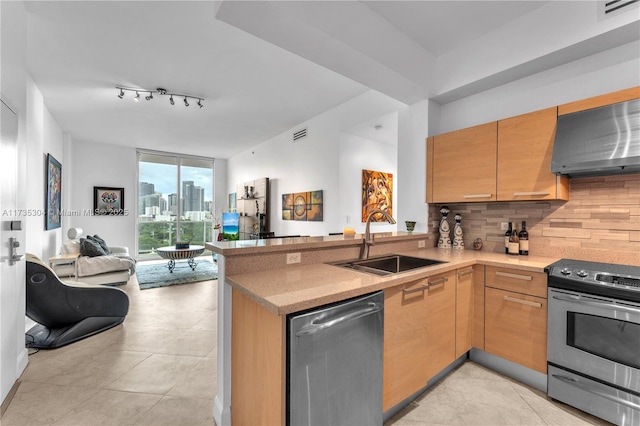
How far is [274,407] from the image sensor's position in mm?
1218

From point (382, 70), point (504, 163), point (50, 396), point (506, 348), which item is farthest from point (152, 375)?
point (504, 163)

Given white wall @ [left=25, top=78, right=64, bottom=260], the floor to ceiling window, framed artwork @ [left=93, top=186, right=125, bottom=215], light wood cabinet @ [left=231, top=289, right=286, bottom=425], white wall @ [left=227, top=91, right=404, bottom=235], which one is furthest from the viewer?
the floor to ceiling window

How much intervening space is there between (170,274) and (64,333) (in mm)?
2869

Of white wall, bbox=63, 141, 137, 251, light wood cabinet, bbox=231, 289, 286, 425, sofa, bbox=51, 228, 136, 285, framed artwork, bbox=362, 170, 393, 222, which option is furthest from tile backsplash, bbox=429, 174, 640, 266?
white wall, bbox=63, 141, 137, 251

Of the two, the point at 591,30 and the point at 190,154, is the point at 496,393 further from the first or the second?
the point at 190,154

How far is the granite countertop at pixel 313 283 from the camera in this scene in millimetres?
1212

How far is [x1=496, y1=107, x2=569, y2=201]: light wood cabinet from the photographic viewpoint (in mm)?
2148

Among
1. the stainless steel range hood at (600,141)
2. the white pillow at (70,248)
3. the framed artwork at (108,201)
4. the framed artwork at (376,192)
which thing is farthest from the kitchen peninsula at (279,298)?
the framed artwork at (108,201)

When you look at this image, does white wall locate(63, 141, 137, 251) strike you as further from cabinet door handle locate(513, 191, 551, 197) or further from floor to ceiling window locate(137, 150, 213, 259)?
cabinet door handle locate(513, 191, 551, 197)

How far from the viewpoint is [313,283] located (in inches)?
58.3

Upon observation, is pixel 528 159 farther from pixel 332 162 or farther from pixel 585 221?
pixel 332 162

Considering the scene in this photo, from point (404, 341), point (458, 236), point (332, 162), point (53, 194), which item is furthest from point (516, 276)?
point (53, 194)

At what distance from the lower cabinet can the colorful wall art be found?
9.29ft

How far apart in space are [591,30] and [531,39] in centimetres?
37
